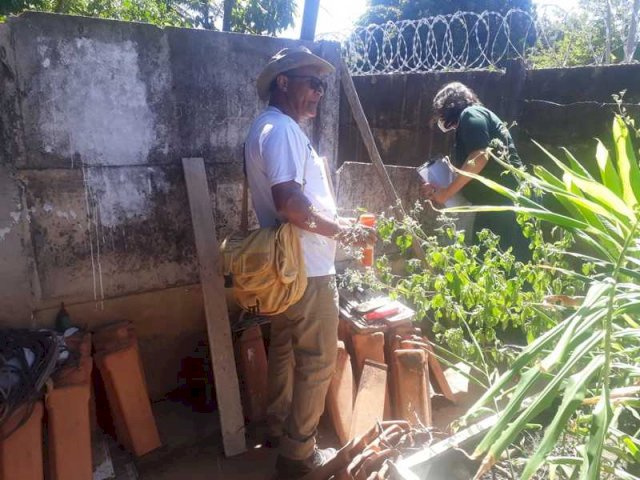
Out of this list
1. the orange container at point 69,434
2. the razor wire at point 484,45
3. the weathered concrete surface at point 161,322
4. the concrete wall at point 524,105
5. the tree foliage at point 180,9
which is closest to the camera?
the orange container at point 69,434

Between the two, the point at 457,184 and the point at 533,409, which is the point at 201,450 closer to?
the point at 533,409

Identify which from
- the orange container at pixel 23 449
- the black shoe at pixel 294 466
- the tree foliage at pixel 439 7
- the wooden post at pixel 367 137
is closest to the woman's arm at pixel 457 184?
the wooden post at pixel 367 137

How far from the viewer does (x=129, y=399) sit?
2570mm

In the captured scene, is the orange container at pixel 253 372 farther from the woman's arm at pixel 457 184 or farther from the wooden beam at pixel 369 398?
the woman's arm at pixel 457 184

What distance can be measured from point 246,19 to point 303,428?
950cm

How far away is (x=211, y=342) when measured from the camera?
8.96ft

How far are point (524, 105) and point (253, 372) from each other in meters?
3.67

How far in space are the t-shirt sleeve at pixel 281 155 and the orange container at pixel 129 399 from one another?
4.24 feet

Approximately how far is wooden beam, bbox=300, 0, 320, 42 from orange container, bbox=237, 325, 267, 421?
229cm

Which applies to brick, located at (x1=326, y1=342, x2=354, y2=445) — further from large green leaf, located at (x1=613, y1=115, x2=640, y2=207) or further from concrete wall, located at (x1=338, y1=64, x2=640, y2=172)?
concrete wall, located at (x1=338, y1=64, x2=640, y2=172)

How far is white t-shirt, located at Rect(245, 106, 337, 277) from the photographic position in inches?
85.2

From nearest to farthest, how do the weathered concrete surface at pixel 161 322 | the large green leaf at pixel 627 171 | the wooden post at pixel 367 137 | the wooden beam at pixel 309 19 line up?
the large green leaf at pixel 627 171 < the weathered concrete surface at pixel 161 322 < the wooden post at pixel 367 137 < the wooden beam at pixel 309 19

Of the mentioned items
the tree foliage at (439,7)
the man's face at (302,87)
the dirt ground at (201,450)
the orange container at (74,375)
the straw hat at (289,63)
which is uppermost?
the tree foliage at (439,7)

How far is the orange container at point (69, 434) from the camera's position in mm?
2248
